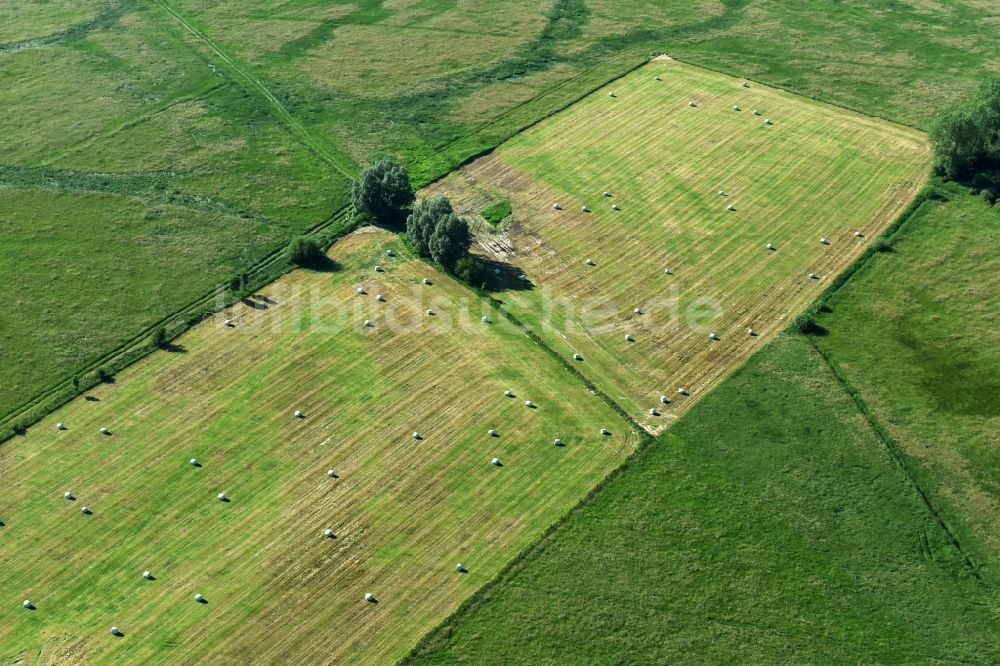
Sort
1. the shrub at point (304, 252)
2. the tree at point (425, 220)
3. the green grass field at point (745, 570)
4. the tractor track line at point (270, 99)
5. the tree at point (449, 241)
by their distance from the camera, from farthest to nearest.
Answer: the tractor track line at point (270, 99), the shrub at point (304, 252), the tree at point (425, 220), the tree at point (449, 241), the green grass field at point (745, 570)

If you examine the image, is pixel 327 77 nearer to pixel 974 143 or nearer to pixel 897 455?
pixel 974 143

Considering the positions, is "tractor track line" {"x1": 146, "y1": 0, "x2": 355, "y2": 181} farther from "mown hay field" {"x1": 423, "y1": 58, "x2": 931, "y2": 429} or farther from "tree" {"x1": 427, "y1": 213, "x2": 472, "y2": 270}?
"tree" {"x1": 427, "y1": 213, "x2": 472, "y2": 270}

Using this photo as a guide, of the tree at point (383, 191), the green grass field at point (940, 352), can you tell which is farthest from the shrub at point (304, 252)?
the green grass field at point (940, 352)

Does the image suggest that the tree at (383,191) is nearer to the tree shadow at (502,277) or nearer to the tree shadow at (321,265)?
the tree shadow at (321,265)

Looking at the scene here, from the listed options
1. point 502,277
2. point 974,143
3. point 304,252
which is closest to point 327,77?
point 304,252

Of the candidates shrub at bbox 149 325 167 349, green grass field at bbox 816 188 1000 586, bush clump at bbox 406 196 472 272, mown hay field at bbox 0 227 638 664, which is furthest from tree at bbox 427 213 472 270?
green grass field at bbox 816 188 1000 586

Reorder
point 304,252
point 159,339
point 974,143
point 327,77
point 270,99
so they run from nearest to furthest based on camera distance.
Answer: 1. point 159,339
2. point 304,252
3. point 974,143
4. point 270,99
5. point 327,77
